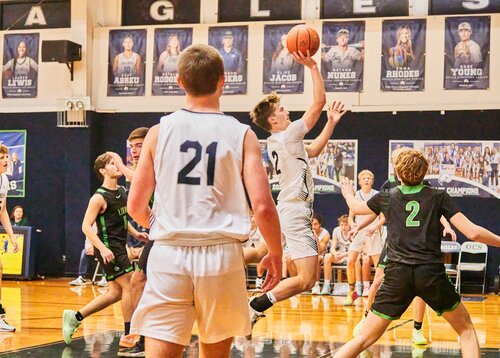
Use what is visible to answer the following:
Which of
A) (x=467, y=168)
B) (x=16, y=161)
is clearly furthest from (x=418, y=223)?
(x=16, y=161)

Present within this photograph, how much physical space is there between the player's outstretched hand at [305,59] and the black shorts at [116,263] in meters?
2.48

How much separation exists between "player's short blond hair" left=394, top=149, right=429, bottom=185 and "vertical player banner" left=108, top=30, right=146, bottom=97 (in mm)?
12020

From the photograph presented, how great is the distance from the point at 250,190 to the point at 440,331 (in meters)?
6.48

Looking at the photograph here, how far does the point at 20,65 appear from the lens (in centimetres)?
1791

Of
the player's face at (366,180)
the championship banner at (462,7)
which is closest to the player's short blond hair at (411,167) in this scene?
the player's face at (366,180)

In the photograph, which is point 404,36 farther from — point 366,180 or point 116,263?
point 116,263

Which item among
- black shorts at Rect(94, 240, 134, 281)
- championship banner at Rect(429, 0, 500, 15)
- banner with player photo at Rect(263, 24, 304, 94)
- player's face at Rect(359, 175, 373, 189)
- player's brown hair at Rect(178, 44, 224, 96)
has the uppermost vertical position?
championship banner at Rect(429, 0, 500, 15)

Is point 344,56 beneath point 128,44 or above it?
beneath

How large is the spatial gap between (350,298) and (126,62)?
733 centimetres

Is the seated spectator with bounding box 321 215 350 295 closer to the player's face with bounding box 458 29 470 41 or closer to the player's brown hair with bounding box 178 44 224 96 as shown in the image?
the player's face with bounding box 458 29 470 41

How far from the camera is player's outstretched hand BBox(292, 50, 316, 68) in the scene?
6.83m

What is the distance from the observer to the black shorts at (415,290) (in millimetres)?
5629

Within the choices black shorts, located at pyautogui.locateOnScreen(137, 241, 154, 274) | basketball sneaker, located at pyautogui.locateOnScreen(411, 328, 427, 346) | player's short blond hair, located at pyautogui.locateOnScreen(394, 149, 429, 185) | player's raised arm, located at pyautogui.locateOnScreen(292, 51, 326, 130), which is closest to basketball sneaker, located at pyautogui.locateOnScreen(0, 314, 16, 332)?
black shorts, located at pyautogui.locateOnScreen(137, 241, 154, 274)

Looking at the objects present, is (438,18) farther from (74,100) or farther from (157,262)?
(157,262)
